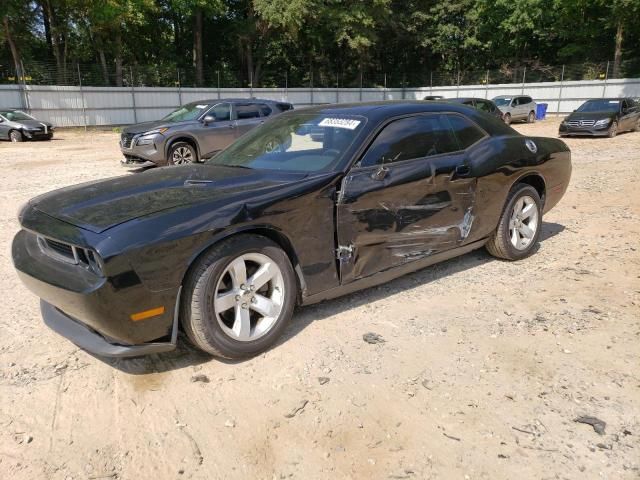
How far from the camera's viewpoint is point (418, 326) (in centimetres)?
364

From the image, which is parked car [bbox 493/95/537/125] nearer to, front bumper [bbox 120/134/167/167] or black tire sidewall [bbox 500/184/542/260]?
front bumper [bbox 120/134/167/167]

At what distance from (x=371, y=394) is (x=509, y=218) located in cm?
263

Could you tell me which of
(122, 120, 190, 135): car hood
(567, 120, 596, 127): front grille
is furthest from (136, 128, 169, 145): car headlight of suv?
(567, 120, 596, 127): front grille

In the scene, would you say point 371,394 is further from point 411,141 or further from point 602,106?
point 602,106

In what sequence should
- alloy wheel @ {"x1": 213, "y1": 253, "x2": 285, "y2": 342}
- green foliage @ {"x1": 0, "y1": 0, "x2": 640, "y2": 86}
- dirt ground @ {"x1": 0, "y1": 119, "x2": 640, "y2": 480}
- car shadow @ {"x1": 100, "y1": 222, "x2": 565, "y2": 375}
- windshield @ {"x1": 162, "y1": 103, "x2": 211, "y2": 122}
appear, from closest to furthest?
dirt ground @ {"x1": 0, "y1": 119, "x2": 640, "y2": 480} < alloy wheel @ {"x1": 213, "y1": 253, "x2": 285, "y2": 342} < car shadow @ {"x1": 100, "y1": 222, "x2": 565, "y2": 375} < windshield @ {"x1": 162, "y1": 103, "x2": 211, "y2": 122} < green foliage @ {"x1": 0, "y1": 0, "x2": 640, "y2": 86}

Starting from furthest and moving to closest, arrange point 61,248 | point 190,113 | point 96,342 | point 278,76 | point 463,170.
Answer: point 278,76 < point 190,113 < point 463,170 < point 61,248 < point 96,342

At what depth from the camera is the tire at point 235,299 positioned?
9.48 feet

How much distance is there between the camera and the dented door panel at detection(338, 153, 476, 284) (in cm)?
350

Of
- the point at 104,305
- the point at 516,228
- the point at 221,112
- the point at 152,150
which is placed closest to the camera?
the point at 104,305

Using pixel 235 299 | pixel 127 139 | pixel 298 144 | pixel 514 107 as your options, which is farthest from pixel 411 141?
pixel 514 107

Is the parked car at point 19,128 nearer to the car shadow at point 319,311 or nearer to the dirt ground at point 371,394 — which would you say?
the dirt ground at point 371,394

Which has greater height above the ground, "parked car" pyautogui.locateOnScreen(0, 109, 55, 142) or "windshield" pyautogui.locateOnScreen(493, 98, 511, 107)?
"windshield" pyautogui.locateOnScreen(493, 98, 511, 107)

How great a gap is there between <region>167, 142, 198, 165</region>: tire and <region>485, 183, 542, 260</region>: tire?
7633mm

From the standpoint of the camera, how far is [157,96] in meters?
27.0
